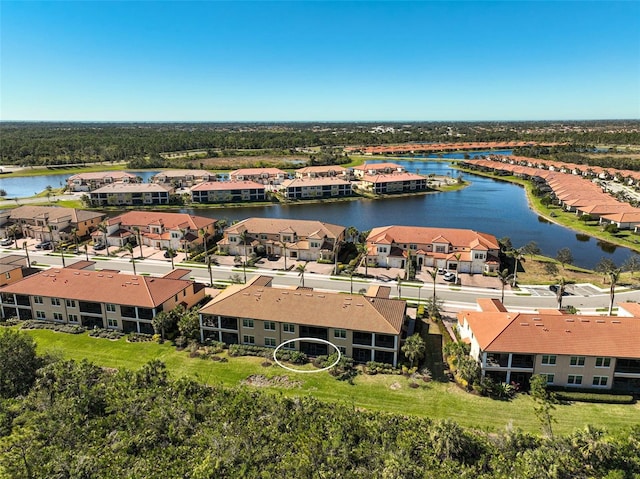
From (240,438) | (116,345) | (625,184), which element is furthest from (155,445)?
(625,184)

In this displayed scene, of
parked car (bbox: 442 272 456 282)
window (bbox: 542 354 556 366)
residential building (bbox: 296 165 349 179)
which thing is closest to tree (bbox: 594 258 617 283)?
parked car (bbox: 442 272 456 282)

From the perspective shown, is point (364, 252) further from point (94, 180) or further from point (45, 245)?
point (94, 180)

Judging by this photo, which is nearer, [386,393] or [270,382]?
[386,393]

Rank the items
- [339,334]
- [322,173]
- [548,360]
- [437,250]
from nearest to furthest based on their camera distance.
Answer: [548,360], [339,334], [437,250], [322,173]

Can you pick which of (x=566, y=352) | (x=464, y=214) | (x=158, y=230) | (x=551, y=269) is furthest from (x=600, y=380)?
(x=464, y=214)

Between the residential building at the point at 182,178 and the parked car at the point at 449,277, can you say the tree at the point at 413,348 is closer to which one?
the parked car at the point at 449,277

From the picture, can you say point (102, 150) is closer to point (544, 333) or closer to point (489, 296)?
point (489, 296)
